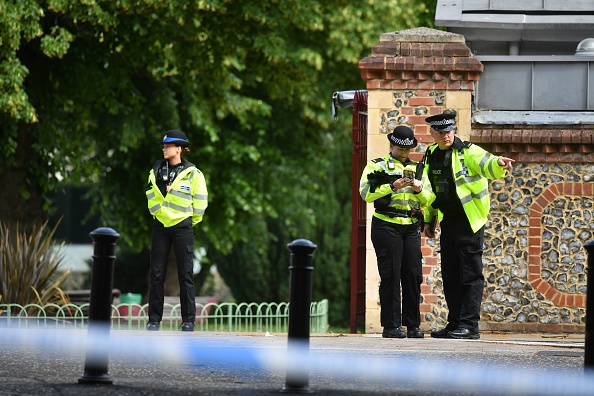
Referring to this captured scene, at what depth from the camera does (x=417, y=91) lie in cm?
1351

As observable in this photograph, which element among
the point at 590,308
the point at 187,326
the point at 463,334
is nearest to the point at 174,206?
the point at 187,326

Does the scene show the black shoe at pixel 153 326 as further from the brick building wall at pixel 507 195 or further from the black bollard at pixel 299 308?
the black bollard at pixel 299 308

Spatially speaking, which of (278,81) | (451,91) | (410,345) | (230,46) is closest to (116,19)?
(230,46)

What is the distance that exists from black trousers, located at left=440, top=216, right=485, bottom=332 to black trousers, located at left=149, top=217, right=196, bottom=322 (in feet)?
8.14

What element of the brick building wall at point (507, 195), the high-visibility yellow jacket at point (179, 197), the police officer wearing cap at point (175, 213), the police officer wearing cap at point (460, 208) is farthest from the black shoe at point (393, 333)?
the high-visibility yellow jacket at point (179, 197)

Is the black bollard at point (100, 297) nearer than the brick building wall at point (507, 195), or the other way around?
the black bollard at point (100, 297)

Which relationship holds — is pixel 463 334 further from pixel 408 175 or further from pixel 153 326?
pixel 153 326

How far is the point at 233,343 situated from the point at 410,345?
4.82 feet

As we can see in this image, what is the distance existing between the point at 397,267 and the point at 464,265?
59 centimetres

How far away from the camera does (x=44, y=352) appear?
9656mm

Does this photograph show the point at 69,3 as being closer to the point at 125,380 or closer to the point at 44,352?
the point at 44,352

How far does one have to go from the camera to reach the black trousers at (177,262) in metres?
12.3

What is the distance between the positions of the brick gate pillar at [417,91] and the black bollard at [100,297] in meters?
6.14

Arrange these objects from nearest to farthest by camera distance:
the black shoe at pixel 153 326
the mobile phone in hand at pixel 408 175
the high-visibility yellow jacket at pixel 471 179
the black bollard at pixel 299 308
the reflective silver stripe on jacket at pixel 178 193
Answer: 1. the black bollard at pixel 299 308
2. the mobile phone in hand at pixel 408 175
3. the high-visibility yellow jacket at pixel 471 179
4. the reflective silver stripe on jacket at pixel 178 193
5. the black shoe at pixel 153 326
